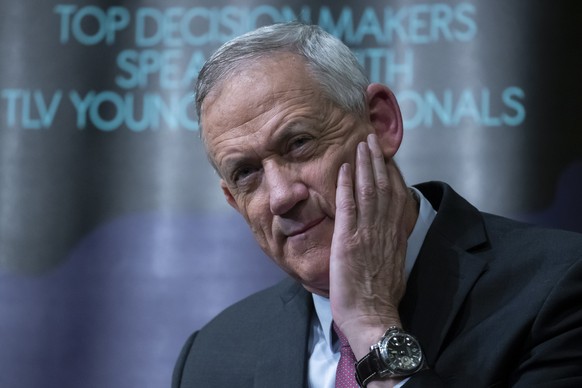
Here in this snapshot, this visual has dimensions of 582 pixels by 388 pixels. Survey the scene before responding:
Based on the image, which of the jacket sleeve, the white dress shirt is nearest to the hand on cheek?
the white dress shirt

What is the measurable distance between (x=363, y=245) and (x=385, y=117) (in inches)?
13.4

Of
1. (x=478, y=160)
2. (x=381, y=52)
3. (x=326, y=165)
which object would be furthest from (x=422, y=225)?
(x=381, y=52)

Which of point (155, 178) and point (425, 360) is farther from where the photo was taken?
point (155, 178)

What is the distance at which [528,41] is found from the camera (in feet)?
8.39

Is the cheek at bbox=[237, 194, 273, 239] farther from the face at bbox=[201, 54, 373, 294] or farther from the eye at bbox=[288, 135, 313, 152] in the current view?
the eye at bbox=[288, 135, 313, 152]

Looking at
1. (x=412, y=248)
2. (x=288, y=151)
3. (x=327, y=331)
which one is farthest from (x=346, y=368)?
(x=288, y=151)

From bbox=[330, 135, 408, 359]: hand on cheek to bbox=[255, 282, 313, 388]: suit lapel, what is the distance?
285 millimetres

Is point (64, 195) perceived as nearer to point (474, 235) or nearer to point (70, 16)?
point (70, 16)

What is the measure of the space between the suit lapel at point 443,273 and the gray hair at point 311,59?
0.30m

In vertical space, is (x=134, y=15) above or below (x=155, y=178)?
above

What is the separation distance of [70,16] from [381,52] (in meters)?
0.97

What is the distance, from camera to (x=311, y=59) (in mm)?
1860

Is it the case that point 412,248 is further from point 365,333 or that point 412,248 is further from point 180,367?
point 180,367

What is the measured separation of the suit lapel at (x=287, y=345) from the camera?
1939 mm
